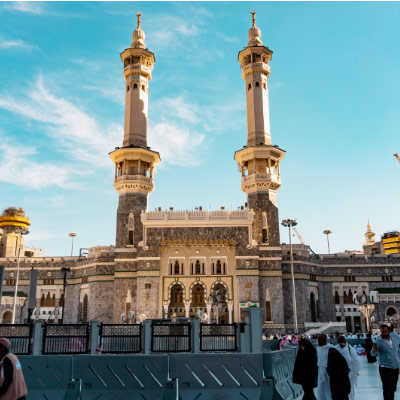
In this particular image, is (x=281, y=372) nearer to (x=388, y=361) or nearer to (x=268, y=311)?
(x=388, y=361)

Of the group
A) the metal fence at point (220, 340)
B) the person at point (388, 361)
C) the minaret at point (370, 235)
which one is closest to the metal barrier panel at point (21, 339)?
the metal fence at point (220, 340)

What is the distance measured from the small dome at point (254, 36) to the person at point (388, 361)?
47.2m

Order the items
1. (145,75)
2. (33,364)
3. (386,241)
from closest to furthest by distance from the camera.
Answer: (33,364), (145,75), (386,241)

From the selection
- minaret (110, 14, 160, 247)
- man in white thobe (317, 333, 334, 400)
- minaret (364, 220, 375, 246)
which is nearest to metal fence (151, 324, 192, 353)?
man in white thobe (317, 333, 334, 400)

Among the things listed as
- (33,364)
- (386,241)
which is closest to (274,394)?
(33,364)

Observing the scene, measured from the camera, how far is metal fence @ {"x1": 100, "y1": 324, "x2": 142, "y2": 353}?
1352cm

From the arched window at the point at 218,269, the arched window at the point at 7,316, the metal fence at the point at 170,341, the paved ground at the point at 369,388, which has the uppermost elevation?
the arched window at the point at 218,269

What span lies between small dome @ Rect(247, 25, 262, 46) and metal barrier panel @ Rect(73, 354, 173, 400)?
48.2 m

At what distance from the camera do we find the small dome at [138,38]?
174 ft

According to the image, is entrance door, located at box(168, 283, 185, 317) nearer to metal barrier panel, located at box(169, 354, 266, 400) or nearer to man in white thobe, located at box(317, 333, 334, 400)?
metal barrier panel, located at box(169, 354, 266, 400)

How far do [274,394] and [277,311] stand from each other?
110 feet

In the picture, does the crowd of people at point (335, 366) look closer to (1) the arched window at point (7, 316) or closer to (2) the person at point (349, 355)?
(2) the person at point (349, 355)

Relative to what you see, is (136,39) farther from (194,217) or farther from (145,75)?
(194,217)

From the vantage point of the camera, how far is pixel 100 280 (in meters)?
46.1
